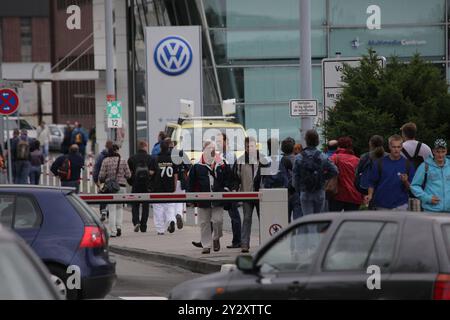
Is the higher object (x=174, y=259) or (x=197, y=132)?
(x=197, y=132)

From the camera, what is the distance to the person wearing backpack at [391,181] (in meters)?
15.4

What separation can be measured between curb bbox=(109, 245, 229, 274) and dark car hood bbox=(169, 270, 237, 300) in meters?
7.73

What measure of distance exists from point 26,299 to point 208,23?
33.3 meters

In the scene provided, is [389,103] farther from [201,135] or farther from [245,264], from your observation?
[201,135]

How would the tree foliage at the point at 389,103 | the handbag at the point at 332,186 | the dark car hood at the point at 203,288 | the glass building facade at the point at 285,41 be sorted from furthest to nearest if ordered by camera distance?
the glass building facade at the point at 285,41, the tree foliage at the point at 389,103, the handbag at the point at 332,186, the dark car hood at the point at 203,288

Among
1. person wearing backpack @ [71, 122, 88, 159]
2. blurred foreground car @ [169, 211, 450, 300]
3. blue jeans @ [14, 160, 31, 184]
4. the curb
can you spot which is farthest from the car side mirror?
person wearing backpack @ [71, 122, 88, 159]

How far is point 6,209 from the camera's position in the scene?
41.8 ft

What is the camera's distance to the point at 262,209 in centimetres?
1838

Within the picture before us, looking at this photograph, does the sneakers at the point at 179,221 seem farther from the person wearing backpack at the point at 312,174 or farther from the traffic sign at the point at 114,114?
the traffic sign at the point at 114,114

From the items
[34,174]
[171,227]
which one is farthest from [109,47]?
[171,227]

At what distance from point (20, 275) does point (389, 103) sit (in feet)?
46.5

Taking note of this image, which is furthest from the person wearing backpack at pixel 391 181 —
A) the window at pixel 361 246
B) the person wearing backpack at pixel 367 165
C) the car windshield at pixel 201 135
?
the car windshield at pixel 201 135

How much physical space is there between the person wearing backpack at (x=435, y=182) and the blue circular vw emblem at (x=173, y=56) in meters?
19.1

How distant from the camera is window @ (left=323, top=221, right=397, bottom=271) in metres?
8.98
